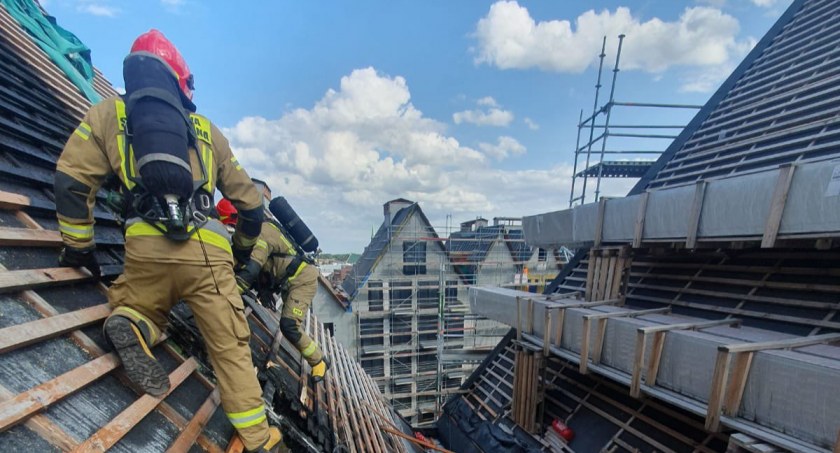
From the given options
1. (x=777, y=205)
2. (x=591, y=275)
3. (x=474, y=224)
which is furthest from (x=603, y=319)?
(x=474, y=224)

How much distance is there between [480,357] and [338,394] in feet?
19.9

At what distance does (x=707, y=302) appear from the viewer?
4570 millimetres

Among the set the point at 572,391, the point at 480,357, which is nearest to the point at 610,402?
the point at 572,391

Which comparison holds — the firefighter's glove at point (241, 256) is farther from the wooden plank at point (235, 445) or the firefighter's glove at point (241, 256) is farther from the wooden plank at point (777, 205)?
the wooden plank at point (777, 205)

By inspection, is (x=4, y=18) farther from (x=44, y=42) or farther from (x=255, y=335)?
(x=255, y=335)

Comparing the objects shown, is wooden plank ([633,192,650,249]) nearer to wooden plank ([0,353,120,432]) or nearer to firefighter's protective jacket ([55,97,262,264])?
firefighter's protective jacket ([55,97,262,264])

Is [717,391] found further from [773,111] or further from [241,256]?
[773,111]

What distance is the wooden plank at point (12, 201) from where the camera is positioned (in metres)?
2.03

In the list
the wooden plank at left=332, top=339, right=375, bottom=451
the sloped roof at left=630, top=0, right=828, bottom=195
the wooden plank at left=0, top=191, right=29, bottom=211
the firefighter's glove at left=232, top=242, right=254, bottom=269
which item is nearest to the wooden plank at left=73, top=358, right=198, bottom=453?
the firefighter's glove at left=232, top=242, right=254, bottom=269

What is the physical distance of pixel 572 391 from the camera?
5.50 meters

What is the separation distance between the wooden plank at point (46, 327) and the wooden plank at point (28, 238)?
575 millimetres

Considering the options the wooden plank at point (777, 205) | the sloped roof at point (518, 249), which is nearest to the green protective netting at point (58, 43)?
the wooden plank at point (777, 205)

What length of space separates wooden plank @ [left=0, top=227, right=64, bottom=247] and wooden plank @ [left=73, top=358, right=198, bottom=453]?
1259mm

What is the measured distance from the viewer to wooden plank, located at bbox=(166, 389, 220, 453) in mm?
1704
